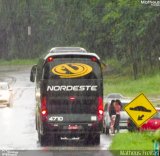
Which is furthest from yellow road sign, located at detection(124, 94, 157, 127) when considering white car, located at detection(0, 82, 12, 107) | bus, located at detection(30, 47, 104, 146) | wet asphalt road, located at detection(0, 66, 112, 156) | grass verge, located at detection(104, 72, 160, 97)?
grass verge, located at detection(104, 72, 160, 97)

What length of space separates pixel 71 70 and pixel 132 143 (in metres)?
3.61

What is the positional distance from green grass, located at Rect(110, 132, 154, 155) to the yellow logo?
102 inches

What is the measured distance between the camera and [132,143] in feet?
81.8

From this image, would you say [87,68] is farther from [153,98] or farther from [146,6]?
[146,6]

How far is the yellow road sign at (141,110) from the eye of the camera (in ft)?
74.2

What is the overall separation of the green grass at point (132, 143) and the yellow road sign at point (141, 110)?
87 cm

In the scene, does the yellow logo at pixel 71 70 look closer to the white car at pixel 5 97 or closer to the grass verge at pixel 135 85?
the white car at pixel 5 97

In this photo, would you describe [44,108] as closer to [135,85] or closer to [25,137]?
[25,137]

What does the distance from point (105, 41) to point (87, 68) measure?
189 ft

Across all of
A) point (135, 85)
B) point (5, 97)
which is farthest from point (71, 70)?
point (135, 85)

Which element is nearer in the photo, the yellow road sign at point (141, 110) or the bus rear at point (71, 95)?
the yellow road sign at point (141, 110)

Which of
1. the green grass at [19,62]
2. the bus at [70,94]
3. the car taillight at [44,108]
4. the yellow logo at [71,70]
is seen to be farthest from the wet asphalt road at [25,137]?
the green grass at [19,62]

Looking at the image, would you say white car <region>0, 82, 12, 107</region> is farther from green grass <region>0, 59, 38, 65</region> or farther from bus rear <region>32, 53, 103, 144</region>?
green grass <region>0, 59, 38, 65</region>

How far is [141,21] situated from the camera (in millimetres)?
73062
